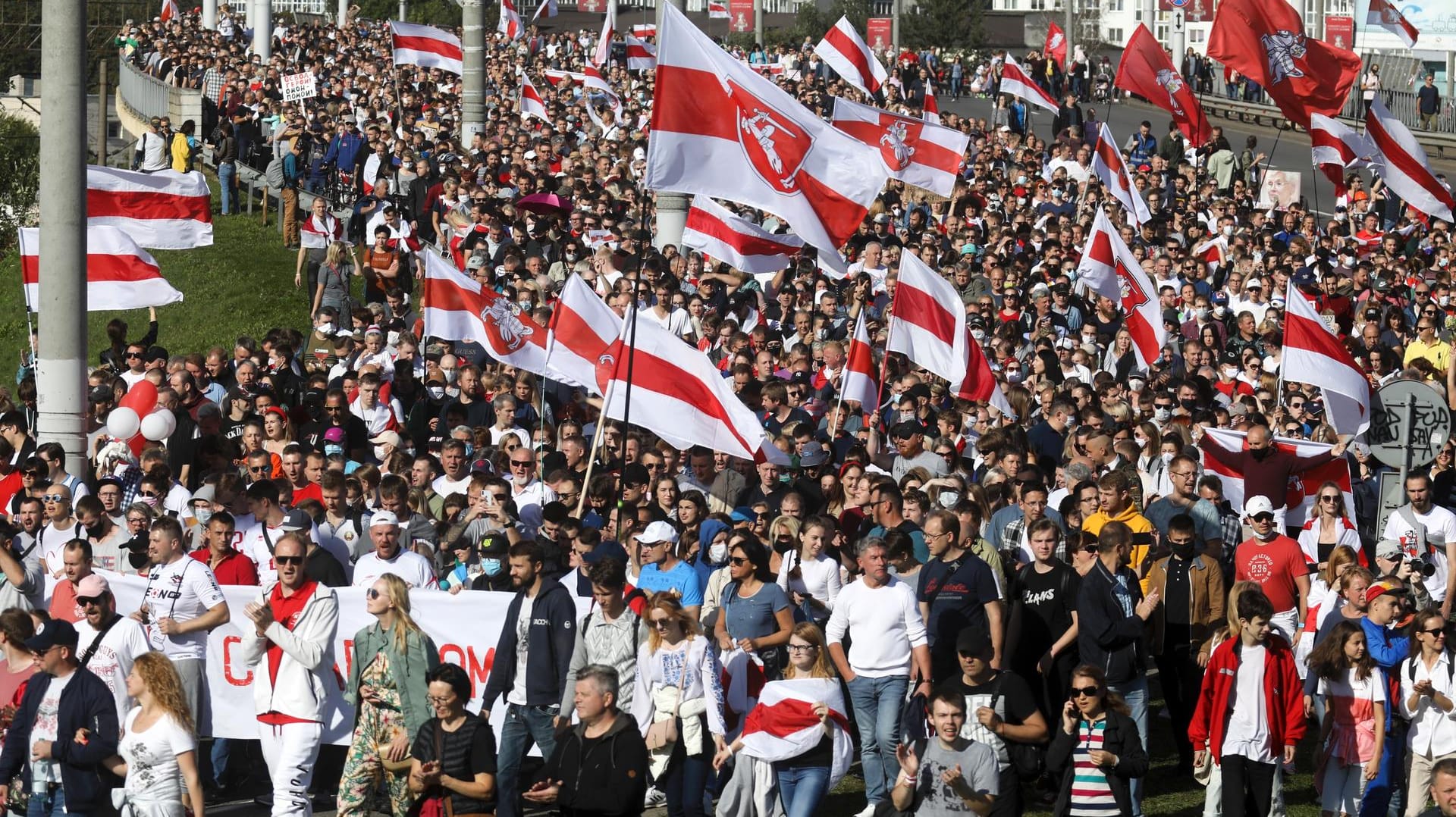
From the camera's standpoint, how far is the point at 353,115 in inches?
1396

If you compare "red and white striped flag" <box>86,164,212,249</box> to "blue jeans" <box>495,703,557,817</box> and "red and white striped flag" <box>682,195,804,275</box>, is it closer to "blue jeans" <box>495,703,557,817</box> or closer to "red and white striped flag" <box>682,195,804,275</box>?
"red and white striped flag" <box>682,195,804,275</box>

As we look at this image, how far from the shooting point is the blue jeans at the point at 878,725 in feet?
38.2

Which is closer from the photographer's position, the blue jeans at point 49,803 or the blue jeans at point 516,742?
the blue jeans at point 49,803

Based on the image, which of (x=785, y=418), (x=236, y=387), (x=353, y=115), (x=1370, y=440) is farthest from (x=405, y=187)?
(x=1370, y=440)

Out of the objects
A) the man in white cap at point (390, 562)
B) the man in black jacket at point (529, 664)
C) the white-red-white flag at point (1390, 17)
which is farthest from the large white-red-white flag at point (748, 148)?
the white-red-white flag at point (1390, 17)

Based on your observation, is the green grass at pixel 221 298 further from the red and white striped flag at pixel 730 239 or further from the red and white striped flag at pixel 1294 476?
the red and white striped flag at pixel 1294 476

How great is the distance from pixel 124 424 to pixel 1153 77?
15714 mm

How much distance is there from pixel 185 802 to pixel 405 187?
1809cm

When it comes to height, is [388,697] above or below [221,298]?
above

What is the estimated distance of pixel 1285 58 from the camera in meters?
25.8

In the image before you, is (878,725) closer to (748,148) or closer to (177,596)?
(177,596)

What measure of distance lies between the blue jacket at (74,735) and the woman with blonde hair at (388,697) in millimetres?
1071

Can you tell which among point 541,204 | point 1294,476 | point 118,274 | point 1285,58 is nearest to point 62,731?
point 118,274

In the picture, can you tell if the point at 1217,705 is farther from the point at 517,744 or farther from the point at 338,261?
the point at 338,261
